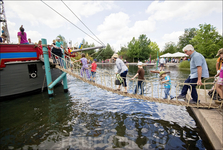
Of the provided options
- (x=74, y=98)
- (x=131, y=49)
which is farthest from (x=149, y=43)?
(x=74, y=98)

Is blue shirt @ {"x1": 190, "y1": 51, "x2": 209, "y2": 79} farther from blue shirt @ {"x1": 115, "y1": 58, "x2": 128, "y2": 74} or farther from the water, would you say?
blue shirt @ {"x1": 115, "y1": 58, "x2": 128, "y2": 74}

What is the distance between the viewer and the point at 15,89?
318 inches

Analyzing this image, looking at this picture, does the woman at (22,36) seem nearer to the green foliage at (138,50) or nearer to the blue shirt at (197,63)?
the blue shirt at (197,63)

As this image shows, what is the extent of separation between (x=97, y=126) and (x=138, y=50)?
1925 inches

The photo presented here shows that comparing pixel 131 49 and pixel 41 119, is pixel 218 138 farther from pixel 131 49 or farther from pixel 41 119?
pixel 131 49

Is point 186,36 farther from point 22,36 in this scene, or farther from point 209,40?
point 22,36

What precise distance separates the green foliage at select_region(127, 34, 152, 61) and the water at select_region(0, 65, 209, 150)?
46.3 metres

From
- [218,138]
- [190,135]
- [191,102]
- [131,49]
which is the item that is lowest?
[190,135]

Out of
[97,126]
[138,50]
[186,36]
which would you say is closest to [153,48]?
[138,50]

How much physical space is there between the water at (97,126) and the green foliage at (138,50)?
46.3 m

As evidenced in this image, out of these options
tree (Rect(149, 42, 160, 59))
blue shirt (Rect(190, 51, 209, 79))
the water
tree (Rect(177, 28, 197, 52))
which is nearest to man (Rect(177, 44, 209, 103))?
blue shirt (Rect(190, 51, 209, 79))

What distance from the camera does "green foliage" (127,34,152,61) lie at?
51.1m

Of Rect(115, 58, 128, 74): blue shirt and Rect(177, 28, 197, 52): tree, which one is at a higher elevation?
Rect(177, 28, 197, 52): tree

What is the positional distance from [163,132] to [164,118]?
1024mm
